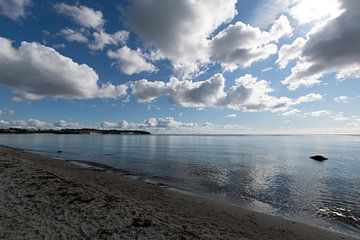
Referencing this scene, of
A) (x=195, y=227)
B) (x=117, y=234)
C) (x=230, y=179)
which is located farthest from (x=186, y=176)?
(x=117, y=234)

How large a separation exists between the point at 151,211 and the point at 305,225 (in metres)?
9.02

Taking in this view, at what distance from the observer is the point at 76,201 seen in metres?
12.5

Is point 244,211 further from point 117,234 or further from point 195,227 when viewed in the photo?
point 117,234

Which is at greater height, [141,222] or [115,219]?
[115,219]

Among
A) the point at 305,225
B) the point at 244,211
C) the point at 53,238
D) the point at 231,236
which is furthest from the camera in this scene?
the point at 244,211

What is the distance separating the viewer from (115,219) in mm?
10273

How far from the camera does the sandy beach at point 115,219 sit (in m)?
8.83

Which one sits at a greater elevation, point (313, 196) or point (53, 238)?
point (53, 238)

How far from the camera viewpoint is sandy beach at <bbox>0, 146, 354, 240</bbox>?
8828mm

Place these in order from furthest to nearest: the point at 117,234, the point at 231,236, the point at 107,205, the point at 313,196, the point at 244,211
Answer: the point at 313,196 → the point at 244,211 → the point at 107,205 → the point at 231,236 → the point at 117,234

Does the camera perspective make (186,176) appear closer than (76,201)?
No

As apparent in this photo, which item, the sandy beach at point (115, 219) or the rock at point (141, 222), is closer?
the sandy beach at point (115, 219)

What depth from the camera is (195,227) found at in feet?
34.2

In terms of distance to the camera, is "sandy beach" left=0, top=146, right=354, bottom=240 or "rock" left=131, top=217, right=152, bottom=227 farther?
"rock" left=131, top=217, right=152, bottom=227
